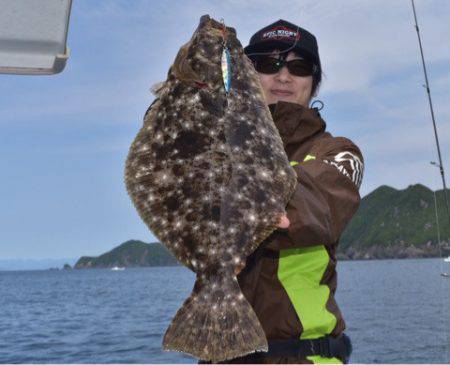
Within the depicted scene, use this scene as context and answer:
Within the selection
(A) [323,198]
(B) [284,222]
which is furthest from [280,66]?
(B) [284,222]

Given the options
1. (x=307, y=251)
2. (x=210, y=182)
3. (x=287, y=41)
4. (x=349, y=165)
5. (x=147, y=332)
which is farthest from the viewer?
(x=147, y=332)

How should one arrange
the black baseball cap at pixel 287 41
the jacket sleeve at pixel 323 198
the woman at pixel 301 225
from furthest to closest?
Answer: the black baseball cap at pixel 287 41 → the woman at pixel 301 225 → the jacket sleeve at pixel 323 198

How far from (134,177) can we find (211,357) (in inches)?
41.0

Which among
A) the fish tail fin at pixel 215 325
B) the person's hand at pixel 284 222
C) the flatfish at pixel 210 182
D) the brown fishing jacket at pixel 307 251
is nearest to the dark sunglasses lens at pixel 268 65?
the brown fishing jacket at pixel 307 251

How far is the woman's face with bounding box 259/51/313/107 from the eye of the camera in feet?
13.2

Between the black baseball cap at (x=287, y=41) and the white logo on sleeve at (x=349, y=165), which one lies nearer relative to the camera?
the white logo on sleeve at (x=349, y=165)

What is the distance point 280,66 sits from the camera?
13.2 feet

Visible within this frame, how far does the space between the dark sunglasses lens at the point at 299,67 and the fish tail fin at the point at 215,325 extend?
171cm

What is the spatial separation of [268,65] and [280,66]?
0.09 m

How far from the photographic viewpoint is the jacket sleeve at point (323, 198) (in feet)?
9.59

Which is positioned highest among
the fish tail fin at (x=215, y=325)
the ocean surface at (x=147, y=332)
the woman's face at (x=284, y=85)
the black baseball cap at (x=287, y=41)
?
the black baseball cap at (x=287, y=41)

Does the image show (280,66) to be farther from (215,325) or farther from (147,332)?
(147,332)

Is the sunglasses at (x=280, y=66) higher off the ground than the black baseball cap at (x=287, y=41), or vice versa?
the black baseball cap at (x=287, y=41)

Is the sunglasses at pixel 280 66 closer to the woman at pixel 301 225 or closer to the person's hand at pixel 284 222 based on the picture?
the woman at pixel 301 225
